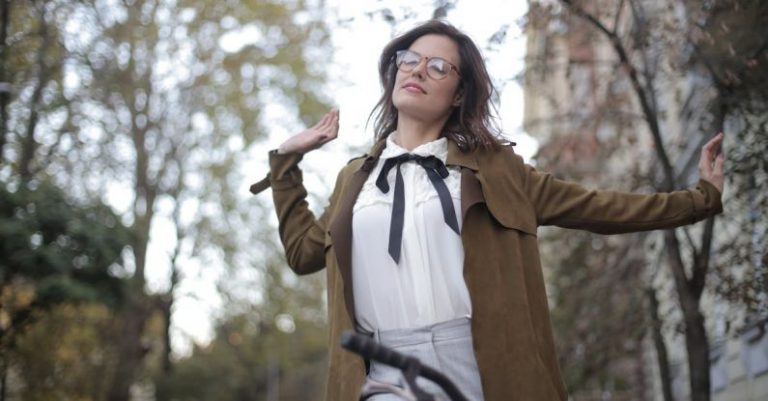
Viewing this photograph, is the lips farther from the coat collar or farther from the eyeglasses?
the coat collar

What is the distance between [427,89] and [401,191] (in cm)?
49

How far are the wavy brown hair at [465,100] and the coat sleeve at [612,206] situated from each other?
25 cm

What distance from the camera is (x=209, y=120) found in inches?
766

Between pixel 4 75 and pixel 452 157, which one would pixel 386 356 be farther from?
pixel 4 75

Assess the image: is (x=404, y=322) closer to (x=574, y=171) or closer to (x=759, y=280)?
(x=759, y=280)

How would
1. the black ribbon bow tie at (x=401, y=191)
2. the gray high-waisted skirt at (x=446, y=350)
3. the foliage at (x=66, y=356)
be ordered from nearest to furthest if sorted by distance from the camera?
the gray high-waisted skirt at (x=446, y=350) < the black ribbon bow tie at (x=401, y=191) < the foliage at (x=66, y=356)

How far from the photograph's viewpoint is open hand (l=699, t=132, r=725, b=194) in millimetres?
3738

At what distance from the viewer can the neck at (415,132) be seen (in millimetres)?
3854

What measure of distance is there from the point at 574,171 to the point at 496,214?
6705 millimetres

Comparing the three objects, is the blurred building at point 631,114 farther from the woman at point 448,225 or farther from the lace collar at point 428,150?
the lace collar at point 428,150

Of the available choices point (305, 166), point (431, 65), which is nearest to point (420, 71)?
A: point (431, 65)

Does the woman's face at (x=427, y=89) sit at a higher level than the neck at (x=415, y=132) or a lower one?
higher

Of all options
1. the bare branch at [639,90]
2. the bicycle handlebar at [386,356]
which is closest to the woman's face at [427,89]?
the bicycle handlebar at [386,356]

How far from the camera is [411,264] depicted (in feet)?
11.1
